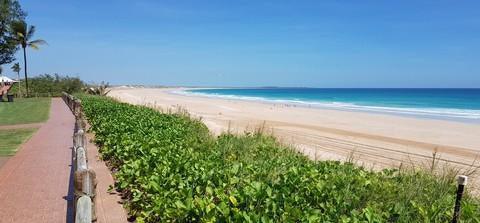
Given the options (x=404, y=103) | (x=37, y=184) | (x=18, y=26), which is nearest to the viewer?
(x=37, y=184)

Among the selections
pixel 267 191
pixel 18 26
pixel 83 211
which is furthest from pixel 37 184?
pixel 18 26

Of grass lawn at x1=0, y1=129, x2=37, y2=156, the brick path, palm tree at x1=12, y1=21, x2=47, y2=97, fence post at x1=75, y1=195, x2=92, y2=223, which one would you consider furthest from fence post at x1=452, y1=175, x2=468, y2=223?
palm tree at x1=12, y1=21, x2=47, y2=97

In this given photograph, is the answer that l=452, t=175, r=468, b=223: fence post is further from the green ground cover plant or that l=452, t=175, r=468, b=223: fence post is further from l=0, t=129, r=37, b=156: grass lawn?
l=0, t=129, r=37, b=156: grass lawn

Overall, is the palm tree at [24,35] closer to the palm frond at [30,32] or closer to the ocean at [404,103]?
the palm frond at [30,32]

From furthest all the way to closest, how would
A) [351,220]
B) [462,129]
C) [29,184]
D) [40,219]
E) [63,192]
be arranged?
1. [462,129]
2. [29,184]
3. [63,192]
4. [40,219]
5. [351,220]

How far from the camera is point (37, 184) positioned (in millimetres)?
6465

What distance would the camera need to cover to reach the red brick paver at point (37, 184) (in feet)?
16.8

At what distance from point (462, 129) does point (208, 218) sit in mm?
19234

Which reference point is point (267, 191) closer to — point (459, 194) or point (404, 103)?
point (459, 194)

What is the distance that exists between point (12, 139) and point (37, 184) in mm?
5954

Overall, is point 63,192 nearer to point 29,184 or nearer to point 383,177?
point 29,184

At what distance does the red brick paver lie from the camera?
16.8 feet

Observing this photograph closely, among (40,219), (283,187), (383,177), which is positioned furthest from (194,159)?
(383,177)

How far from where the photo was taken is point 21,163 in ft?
26.8
